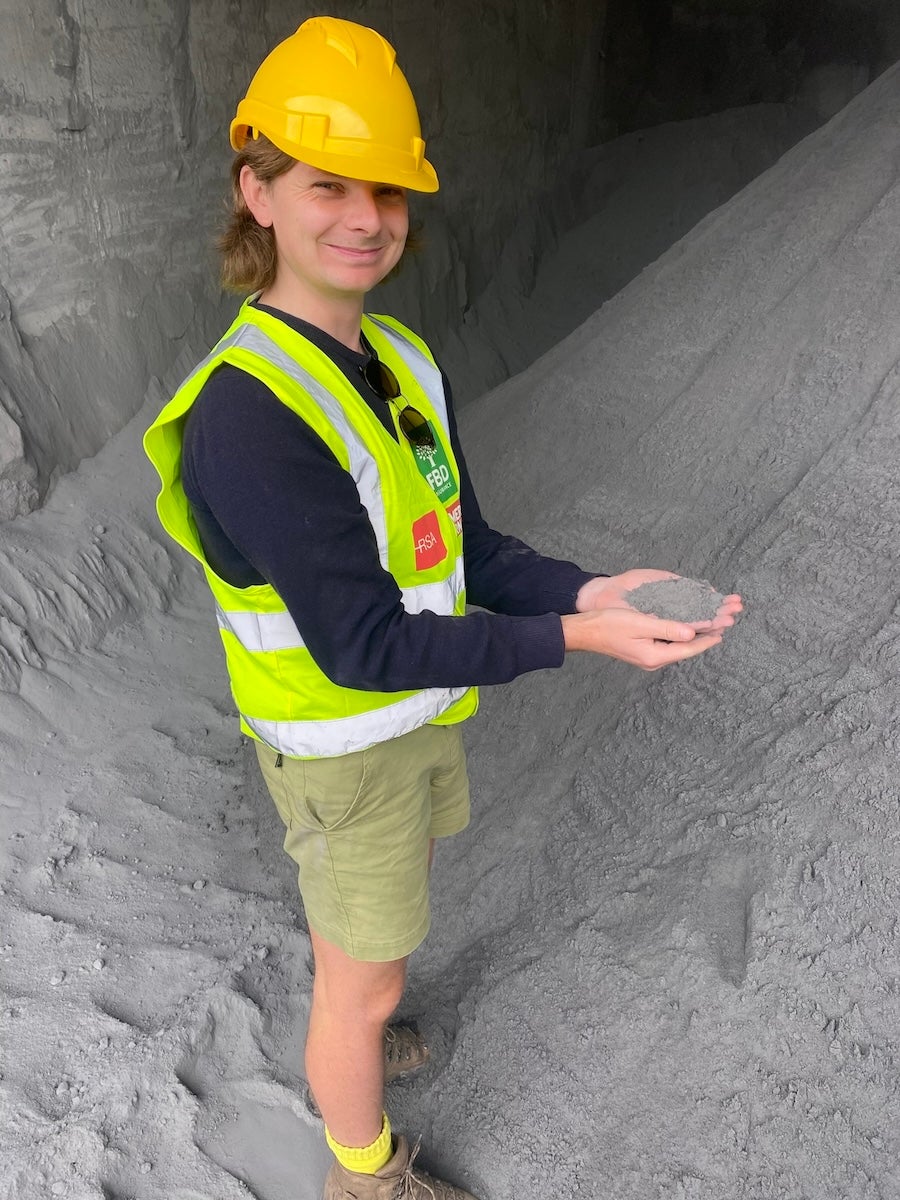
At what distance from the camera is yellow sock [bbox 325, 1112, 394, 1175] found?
150 centimetres

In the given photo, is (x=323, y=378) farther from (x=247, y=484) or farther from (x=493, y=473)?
(x=493, y=473)

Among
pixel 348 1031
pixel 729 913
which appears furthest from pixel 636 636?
pixel 729 913

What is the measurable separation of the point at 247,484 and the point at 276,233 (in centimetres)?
38

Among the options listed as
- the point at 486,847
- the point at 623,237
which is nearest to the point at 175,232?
the point at 486,847

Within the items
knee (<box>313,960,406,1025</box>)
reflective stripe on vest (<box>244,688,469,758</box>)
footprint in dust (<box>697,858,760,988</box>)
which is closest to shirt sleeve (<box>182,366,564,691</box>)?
reflective stripe on vest (<box>244,688,469,758</box>)

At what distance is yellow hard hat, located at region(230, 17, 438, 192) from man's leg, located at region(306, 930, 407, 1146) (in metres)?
1.05

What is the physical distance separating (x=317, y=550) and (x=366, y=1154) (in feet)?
3.25

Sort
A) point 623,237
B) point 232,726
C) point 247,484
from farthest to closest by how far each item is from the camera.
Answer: point 623,237 < point 232,726 < point 247,484

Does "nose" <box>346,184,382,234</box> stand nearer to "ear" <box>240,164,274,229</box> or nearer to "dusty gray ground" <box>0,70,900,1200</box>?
"ear" <box>240,164,274,229</box>

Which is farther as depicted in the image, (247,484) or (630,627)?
(630,627)

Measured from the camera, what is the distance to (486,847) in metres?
2.25

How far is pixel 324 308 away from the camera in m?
1.26

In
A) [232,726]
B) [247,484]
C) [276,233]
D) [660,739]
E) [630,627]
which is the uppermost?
[276,233]

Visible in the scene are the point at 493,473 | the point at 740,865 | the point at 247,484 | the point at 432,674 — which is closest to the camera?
the point at 247,484
